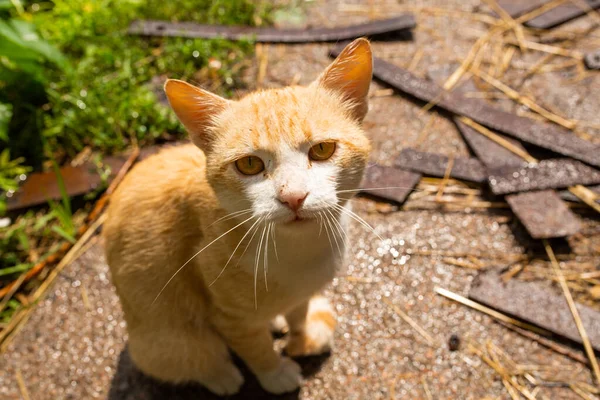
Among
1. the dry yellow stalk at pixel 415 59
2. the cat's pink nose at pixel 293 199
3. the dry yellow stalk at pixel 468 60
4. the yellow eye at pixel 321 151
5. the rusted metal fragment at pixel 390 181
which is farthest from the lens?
the dry yellow stalk at pixel 415 59

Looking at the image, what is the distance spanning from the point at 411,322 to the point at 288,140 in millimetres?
1152

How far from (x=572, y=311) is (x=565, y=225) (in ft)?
Answer: 1.32

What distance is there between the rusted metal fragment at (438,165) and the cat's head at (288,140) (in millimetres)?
1140

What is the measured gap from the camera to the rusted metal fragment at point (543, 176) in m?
2.39

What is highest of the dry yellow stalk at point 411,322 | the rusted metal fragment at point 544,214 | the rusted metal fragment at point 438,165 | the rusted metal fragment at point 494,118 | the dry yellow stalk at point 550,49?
the dry yellow stalk at point 550,49

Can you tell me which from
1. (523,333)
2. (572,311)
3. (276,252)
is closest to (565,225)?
(572,311)

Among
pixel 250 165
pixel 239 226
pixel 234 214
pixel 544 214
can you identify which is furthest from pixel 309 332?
pixel 544 214

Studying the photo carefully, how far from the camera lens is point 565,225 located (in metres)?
2.25

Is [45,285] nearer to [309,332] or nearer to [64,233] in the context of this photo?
[64,233]

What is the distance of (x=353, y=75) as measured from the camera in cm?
143

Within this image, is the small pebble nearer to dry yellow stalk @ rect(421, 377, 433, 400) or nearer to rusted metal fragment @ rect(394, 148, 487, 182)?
dry yellow stalk @ rect(421, 377, 433, 400)

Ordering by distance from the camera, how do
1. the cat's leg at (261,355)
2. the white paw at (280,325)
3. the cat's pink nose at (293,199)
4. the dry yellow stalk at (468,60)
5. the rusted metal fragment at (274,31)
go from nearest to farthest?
the cat's pink nose at (293,199) < the cat's leg at (261,355) < the white paw at (280,325) < the dry yellow stalk at (468,60) < the rusted metal fragment at (274,31)

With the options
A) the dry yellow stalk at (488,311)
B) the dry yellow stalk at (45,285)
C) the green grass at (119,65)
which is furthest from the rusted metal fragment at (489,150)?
the dry yellow stalk at (45,285)

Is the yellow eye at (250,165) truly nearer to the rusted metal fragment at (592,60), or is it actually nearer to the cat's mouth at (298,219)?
the cat's mouth at (298,219)
